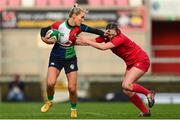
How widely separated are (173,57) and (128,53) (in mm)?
19129

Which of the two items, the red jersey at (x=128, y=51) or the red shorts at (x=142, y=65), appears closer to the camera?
the red jersey at (x=128, y=51)

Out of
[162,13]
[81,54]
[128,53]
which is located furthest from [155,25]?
[128,53]

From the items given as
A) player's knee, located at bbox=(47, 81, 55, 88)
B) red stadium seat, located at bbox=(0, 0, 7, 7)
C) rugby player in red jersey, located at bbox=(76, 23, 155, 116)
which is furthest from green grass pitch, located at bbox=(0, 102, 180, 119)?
red stadium seat, located at bbox=(0, 0, 7, 7)

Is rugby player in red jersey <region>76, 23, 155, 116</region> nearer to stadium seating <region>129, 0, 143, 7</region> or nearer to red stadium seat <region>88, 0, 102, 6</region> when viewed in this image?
stadium seating <region>129, 0, 143, 7</region>

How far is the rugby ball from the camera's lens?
59.0 feet

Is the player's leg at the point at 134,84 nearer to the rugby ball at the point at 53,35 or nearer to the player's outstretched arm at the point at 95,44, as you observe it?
the player's outstretched arm at the point at 95,44

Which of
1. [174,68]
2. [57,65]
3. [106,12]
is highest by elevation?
[57,65]

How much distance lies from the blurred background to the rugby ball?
47.4 ft

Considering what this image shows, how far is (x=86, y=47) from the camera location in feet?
116

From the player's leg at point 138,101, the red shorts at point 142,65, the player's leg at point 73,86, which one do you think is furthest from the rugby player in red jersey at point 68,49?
the player's leg at point 138,101

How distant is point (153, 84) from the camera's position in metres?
32.2

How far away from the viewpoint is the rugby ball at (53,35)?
1798 centimetres

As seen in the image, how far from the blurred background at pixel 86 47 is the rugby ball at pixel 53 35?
14463 millimetres

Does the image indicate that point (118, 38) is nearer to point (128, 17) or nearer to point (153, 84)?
point (153, 84)
